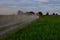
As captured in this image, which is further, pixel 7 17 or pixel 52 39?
pixel 7 17

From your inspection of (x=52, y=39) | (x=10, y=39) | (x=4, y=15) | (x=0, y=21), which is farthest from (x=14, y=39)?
(x=4, y=15)

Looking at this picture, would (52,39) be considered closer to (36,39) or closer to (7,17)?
(36,39)

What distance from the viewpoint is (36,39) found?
7973 millimetres

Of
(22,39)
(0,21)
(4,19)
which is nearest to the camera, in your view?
(22,39)

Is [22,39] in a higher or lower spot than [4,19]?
higher

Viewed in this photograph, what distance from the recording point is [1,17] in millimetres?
15367

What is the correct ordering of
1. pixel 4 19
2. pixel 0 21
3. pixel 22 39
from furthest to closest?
pixel 4 19 < pixel 0 21 < pixel 22 39

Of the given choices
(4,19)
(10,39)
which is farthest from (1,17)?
(10,39)

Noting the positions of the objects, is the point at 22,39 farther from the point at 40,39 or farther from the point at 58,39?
the point at 58,39

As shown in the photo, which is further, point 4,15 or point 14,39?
point 4,15

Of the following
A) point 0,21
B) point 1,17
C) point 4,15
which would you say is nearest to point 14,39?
point 0,21

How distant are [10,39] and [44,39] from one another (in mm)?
1259

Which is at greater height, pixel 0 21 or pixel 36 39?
pixel 36 39

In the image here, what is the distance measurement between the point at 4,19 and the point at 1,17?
570 millimetres
